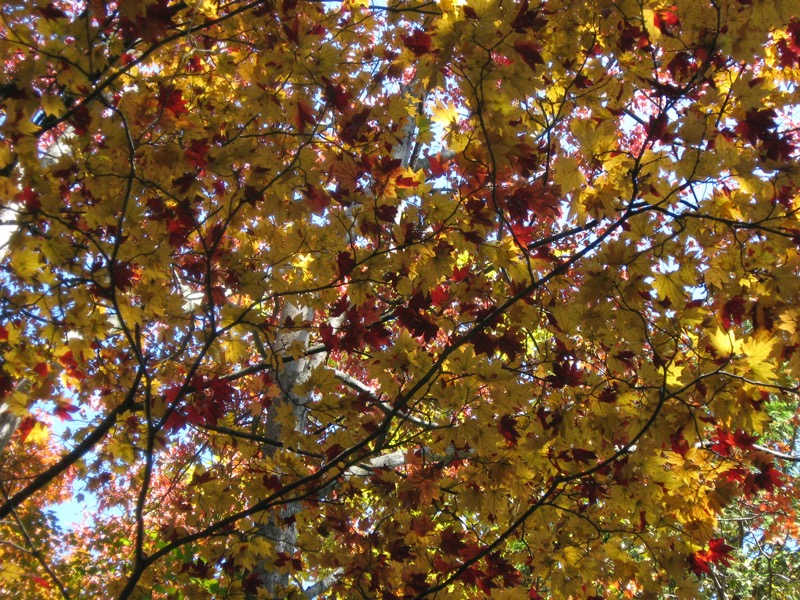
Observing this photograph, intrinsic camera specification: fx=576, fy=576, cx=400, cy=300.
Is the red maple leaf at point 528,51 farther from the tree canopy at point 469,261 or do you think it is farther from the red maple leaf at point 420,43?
the red maple leaf at point 420,43

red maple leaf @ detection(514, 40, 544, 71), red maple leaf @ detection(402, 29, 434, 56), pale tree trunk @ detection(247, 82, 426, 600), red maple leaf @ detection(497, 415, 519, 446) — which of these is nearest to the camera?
red maple leaf @ detection(514, 40, 544, 71)

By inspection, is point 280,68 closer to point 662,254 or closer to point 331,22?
point 331,22

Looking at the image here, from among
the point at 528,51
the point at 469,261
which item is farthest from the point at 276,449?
the point at 528,51

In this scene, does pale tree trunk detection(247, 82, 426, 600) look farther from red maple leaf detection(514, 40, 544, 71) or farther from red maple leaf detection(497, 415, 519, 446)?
red maple leaf detection(514, 40, 544, 71)

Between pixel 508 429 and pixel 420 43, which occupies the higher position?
pixel 420 43

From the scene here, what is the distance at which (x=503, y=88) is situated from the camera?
6.73 feet

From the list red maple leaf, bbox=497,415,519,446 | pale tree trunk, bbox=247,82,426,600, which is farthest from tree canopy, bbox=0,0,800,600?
pale tree trunk, bbox=247,82,426,600

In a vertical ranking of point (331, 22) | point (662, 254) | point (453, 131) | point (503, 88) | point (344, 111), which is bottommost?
point (662, 254)

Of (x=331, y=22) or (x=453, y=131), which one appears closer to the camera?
(x=453, y=131)

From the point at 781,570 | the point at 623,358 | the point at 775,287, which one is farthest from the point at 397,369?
the point at 781,570

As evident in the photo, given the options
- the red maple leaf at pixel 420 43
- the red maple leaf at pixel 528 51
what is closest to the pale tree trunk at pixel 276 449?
the red maple leaf at pixel 420 43

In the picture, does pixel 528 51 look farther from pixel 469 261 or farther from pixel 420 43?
pixel 469 261

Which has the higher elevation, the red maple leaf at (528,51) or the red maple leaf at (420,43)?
the red maple leaf at (420,43)

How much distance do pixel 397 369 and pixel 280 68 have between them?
1392 mm
